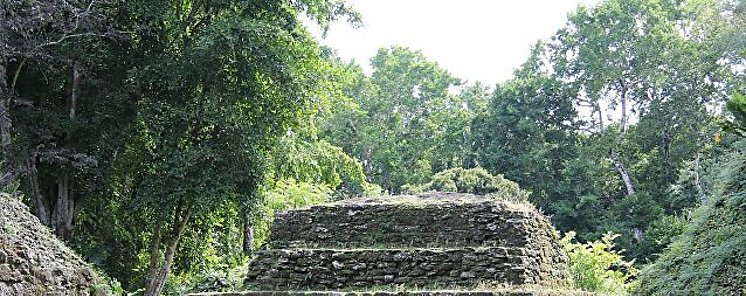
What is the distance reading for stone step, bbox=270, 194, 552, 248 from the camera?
378 inches

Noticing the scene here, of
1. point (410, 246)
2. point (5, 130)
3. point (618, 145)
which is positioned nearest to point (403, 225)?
point (410, 246)

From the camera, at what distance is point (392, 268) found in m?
8.94

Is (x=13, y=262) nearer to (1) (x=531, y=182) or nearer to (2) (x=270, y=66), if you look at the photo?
(2) (x=270, y=66)

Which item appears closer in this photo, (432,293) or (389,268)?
(432,293)

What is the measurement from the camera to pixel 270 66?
1116 centimetres

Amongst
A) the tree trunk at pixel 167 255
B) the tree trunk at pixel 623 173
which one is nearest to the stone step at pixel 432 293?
the tree trunk at pixel 167 255

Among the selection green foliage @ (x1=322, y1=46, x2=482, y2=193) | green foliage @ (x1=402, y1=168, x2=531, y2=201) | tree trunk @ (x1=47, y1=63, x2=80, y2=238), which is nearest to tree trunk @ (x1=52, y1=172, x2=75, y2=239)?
tree trunk @ (x1=47, y1=63, x2=80, y2=238)

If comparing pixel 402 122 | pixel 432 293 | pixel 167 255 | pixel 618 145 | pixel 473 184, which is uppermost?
pixel 402 122

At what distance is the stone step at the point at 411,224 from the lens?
9.61 metres

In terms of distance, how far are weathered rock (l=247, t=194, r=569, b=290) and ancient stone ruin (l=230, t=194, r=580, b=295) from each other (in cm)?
1

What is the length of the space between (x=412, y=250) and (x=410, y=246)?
0.52m

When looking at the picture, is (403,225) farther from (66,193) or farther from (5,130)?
(5,130)

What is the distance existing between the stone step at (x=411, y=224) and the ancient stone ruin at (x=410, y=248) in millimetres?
14

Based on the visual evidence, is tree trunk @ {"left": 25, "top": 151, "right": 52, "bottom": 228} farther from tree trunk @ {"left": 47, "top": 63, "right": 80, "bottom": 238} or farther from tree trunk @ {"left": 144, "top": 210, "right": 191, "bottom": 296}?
tree trunk @ {"left": 144, "top": 210, "right": 191, "bottom": 296}
